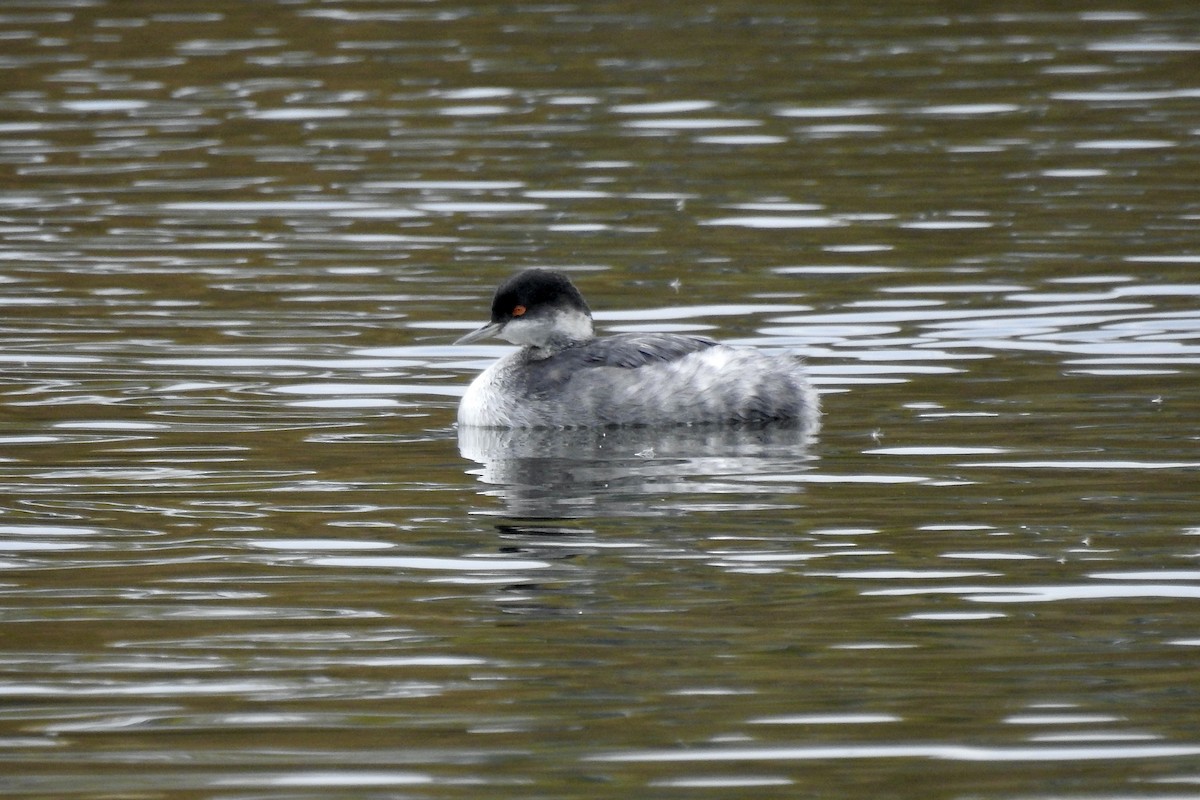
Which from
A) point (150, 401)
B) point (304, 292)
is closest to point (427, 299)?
point (304, 292)

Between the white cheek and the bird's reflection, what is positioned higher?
the white cheek

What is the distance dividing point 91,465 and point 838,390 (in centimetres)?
365

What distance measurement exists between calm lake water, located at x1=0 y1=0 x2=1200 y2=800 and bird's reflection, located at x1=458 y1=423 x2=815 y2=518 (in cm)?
4

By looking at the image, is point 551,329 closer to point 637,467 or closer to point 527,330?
point 527,330

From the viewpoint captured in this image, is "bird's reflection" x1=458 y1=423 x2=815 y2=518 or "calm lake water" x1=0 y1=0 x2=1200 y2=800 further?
"bird's reflection" x1=458 y1=423 x2=815 y2=518

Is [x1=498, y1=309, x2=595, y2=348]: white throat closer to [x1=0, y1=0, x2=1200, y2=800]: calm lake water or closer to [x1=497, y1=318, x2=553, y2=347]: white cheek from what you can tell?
[x1=497, y1=318, x2=553, y2=347]: white cheek

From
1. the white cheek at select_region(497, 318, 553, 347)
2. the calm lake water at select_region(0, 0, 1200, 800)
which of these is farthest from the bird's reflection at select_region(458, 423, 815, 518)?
the white cheek at select_region(497, 318, 553, 347)

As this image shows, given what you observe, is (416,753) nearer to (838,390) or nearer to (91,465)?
(91,465)

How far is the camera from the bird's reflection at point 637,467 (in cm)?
956

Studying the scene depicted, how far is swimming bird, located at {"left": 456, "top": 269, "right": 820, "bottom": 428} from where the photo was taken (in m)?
11.4

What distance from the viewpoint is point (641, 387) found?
11367 mm

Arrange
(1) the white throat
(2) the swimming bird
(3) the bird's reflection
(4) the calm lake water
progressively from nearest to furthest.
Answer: (4) the calm lake water
(3) the bird's reflection
(2) the swimming bird
(1) the white throat

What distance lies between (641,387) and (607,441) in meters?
0.36

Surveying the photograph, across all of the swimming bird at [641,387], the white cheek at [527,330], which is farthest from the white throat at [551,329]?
the swimming bird at [641,387]
